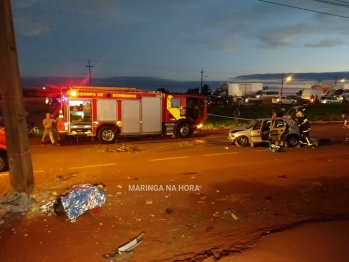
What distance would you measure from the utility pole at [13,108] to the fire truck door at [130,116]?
9796 millimetres

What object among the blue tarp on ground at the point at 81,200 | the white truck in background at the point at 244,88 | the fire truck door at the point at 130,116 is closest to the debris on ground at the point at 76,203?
the blue tarp on ground at the point at 81,200

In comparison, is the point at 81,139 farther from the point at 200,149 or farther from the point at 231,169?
the point at 231,169

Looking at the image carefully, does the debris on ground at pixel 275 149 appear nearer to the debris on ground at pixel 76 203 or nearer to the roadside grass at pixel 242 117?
the debris on ground at pixel 76 203

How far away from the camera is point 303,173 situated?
9820mm

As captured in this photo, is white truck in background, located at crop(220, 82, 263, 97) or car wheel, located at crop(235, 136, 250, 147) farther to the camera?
white truck in background, located at crop(220, 82, 263, 97)

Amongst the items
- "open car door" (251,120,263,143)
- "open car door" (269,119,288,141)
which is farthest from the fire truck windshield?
"open car door" (269,119,288,141)

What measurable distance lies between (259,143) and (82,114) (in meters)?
8.37

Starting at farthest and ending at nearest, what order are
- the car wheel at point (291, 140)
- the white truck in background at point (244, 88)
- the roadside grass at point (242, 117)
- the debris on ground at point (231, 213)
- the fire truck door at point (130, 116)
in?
the white truck in background at point (244, 88)
the roadside grass at point (242, 117)
the fire truck door at point (130, 116)
the car wheel at point (291, 140)
the debris on ground at point (231, 213)

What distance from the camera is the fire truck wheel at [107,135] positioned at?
1636 centimetres

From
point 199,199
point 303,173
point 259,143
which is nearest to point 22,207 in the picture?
point 199,199

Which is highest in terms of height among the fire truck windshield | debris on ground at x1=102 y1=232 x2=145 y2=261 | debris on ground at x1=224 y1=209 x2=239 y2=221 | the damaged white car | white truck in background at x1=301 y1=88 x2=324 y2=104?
white truck in background at x1=301 y1=88 x2=324 y2=104

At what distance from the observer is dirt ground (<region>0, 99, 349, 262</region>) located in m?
4.90

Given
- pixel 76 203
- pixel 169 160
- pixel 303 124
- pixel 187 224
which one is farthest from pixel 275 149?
pixel 76 203

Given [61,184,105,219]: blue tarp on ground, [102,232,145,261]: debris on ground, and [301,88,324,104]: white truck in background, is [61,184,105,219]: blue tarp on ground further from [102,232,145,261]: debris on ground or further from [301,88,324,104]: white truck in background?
[301,88,324,104]: white truck in background
